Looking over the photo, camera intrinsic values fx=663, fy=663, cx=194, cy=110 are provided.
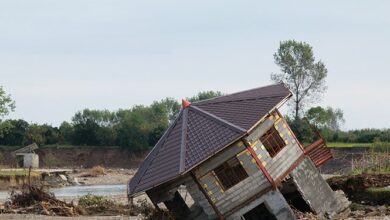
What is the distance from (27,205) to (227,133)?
58.3 ft

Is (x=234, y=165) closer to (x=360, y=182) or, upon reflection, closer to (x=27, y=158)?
(x=360, y=182)

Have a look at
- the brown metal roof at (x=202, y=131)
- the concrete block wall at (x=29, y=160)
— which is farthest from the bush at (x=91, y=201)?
the concrete block wall at (x=29, y=160)

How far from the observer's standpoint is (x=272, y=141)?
27359mm

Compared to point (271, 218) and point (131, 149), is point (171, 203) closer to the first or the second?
point (271, 218)

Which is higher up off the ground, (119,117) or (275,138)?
(119,117)

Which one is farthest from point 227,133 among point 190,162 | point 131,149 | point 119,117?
point 119,117

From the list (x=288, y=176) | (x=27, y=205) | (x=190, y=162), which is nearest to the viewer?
(x=190, y=162)

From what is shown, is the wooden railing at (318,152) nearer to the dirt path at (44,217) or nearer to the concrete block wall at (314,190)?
the concrete block wall at (314,190)

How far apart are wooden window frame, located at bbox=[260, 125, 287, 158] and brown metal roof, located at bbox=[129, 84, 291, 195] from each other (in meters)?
1.23

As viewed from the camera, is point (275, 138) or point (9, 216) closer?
point (275, 138)

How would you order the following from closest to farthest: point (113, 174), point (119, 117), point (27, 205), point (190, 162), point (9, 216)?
point (190, 162)
point (9, 216)
point (27, 205)
point (113, 174)
point (119, 117)

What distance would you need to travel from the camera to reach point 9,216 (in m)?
34.0

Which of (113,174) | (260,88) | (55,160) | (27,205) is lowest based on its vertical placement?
(260,88)

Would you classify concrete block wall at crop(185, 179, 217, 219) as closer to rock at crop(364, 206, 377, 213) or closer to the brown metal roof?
the brown metal roof
